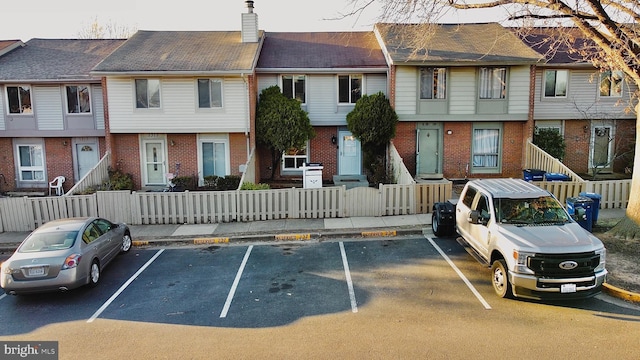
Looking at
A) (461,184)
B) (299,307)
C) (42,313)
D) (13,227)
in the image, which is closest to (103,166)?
(13,227)

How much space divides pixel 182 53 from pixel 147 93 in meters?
2.80

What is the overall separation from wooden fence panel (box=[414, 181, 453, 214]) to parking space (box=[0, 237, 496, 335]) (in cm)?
301

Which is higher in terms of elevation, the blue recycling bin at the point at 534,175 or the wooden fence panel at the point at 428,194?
the blue recycling bin at the point at 534,175

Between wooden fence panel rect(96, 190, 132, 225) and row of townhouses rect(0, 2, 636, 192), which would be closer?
wooden fence panel rect(96, 190, 132, 225)

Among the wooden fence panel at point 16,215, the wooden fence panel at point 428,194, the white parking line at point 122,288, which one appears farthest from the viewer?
the wooden fence panel at point 428,194

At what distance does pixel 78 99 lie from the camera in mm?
21688

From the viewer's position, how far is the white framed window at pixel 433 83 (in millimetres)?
20375

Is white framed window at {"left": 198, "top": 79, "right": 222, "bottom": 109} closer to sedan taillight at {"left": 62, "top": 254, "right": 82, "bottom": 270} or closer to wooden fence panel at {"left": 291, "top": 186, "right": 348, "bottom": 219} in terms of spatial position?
wooden fence panel at {"left": 291, "top": 186, "right": 348, "bottom": 219}

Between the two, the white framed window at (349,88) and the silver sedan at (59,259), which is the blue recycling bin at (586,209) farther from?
the silver sedan at (59,259)

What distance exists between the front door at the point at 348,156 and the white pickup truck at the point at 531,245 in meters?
10.9

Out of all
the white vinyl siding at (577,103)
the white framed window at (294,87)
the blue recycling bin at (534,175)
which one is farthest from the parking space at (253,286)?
the white vinyl siding at (577,103)

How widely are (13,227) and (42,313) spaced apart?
8.12 metres

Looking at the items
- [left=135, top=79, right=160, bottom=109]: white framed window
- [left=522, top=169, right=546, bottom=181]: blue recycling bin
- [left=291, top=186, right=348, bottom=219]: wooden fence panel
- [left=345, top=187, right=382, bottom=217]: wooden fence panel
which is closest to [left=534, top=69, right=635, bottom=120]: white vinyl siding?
[left=522, top=169, right=546, bottom=181]: blue recycling bin

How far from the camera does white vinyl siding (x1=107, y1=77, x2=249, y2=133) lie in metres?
19.9
